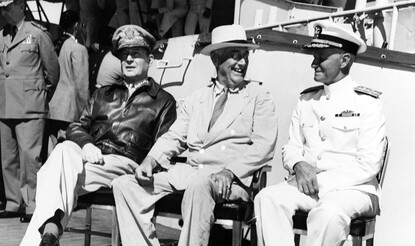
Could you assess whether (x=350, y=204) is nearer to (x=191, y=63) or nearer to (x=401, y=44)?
(x=401, y=44)

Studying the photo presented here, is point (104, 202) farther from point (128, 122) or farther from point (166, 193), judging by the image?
point (128, 122)

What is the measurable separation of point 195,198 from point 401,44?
2712 mm

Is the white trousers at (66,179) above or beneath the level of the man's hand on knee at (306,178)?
beneath

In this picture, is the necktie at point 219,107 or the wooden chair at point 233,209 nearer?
the wooden chair at point 233,209

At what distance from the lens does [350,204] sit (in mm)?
3848

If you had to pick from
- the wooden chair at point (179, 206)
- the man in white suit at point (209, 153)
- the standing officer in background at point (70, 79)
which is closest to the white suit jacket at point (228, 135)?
the man in white suit at point (209, 153)

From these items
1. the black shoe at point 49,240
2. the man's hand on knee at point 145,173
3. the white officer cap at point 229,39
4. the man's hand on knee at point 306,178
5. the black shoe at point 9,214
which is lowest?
the black shoe at point 9,214

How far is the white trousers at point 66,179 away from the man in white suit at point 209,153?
0.89 ft

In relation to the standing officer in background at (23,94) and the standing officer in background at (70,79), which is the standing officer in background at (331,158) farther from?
the standing officer in background at (23,94)

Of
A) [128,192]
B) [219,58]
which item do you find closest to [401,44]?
[219,58]

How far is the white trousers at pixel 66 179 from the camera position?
4461 mm

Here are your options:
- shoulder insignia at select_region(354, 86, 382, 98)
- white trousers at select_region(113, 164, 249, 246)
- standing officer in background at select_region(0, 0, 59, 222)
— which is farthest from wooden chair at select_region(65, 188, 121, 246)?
standing officer in background at select_region(0, 0, 59, 222)

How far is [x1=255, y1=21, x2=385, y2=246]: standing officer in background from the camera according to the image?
12.6 ft

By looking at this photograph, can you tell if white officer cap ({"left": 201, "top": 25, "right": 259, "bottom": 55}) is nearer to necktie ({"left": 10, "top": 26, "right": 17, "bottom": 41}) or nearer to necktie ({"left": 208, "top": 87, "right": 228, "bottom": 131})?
necktie ({"left": 208, "top": 87, "right": 228, "bottom": 131})
